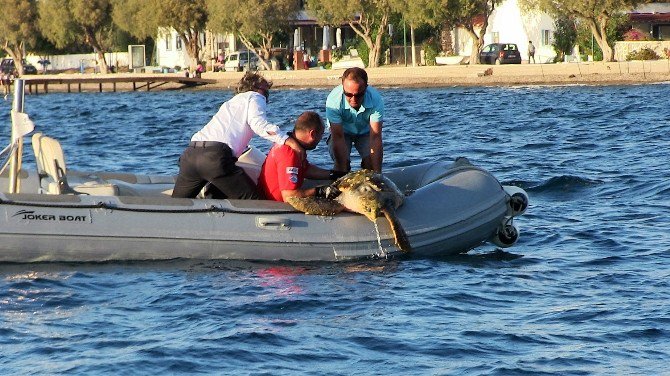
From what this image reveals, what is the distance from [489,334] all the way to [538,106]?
27.0 meters

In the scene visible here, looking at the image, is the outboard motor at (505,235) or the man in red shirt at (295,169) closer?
the man in red shirt at (295,169)

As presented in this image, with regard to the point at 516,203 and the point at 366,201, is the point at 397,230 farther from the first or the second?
the point at 516,203

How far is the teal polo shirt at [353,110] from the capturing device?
36.7ft

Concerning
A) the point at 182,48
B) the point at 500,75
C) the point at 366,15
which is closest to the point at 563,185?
the point at 500,75

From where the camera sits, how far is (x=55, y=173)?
1072 centimetres

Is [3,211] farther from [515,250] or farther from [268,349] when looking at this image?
[515,250]

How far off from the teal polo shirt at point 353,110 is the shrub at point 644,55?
4153 cm

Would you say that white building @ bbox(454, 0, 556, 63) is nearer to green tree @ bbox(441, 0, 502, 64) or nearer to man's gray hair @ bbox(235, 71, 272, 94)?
green tree @ bbox(441, 0, 502, 64)

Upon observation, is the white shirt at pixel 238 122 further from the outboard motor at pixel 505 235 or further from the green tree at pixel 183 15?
the green tree at pixel 183 15

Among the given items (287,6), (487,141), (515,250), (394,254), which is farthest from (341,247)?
(287,6)

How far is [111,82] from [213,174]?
4847 centimetres

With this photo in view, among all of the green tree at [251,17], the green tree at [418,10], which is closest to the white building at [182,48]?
the green tree at [251,17]

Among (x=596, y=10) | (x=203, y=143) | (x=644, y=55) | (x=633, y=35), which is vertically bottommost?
(x=203, y=143)

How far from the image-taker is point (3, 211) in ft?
32.9
